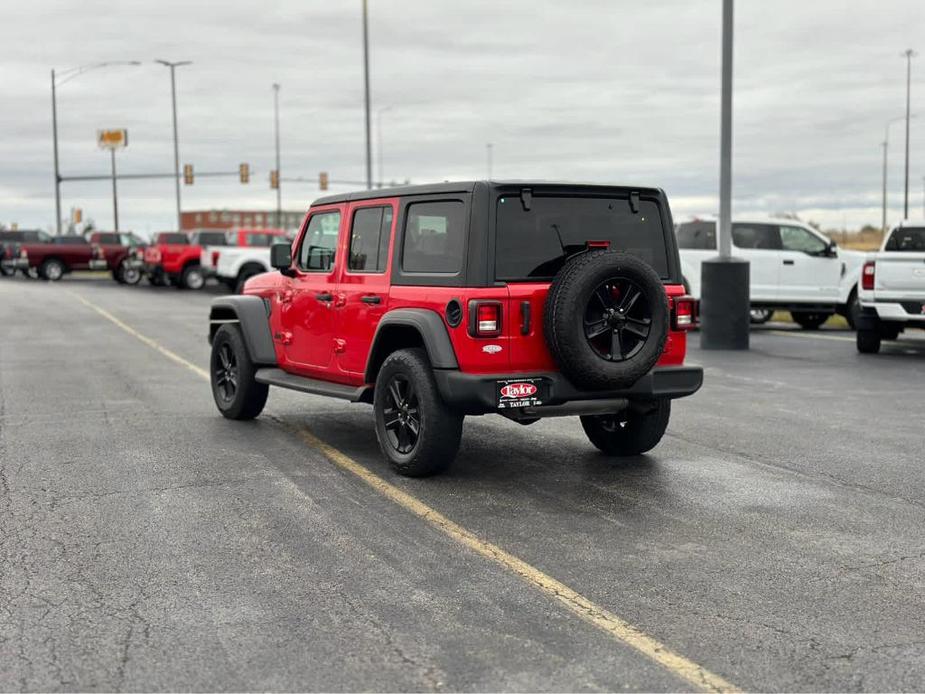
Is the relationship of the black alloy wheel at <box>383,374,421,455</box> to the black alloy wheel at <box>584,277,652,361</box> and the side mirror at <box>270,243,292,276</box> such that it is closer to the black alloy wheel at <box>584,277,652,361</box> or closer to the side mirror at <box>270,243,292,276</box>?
the black alloy wheel at <box>584,277,652,361</box>

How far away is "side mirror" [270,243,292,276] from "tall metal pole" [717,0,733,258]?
9.84 m

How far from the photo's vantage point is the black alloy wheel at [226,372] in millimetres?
10281

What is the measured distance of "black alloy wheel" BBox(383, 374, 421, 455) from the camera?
7586 mm

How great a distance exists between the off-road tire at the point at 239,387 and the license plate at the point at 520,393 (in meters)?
3.35

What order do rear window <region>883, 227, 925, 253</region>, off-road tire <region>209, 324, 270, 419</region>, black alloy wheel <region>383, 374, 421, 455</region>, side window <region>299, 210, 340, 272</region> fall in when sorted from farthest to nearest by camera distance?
1. rear window <region>883, 227, 925, 253</region>
2. off-road tire <region>209, 324, 270, 419</region>
3. side window <region>299, 210, 340, 272</region>
4. black alloy wheel <region>383, 374, 421, 455</region>

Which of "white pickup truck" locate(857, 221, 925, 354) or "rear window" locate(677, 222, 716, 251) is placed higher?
"rear window" locate(677, 222, 716, 251)

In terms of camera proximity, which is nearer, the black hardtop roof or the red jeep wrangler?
the red jeep wrangler

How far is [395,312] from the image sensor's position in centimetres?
763

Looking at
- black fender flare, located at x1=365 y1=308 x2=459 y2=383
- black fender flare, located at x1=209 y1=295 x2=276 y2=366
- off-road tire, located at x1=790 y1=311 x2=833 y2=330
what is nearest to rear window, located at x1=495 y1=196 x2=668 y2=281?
black fender flare, located at x1=365 y1=308 x2=459 y2=383

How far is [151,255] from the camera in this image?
40344mm

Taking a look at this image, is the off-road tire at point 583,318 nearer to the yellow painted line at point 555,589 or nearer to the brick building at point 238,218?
the yellow painted line at point 555,589

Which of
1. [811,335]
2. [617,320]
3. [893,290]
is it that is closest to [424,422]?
[617,320]

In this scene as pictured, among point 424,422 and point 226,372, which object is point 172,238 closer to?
point 226,372

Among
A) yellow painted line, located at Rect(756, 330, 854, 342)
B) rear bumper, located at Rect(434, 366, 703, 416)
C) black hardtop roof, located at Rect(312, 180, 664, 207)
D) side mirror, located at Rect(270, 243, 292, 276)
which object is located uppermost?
black hardtop roof, located at Rect(312, 180, 664, 207)
